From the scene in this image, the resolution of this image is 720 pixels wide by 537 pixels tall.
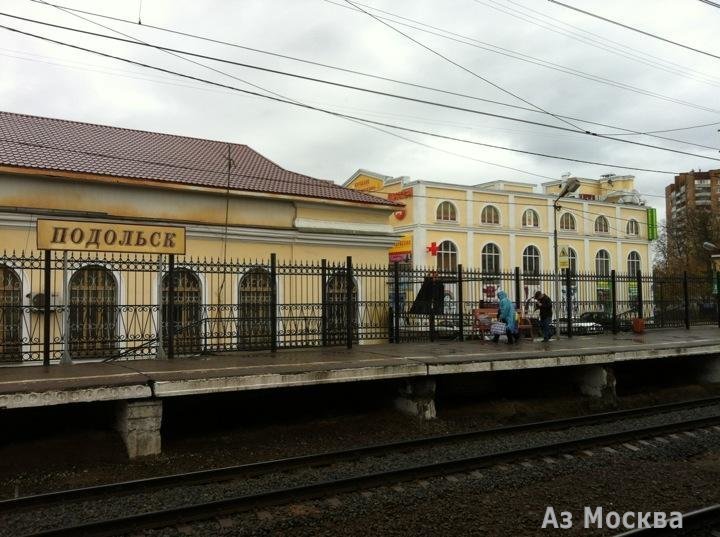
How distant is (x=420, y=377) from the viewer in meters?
11.1

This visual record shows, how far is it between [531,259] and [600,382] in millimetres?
38963

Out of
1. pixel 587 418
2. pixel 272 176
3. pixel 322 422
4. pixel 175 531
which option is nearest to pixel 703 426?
pixel 587 418

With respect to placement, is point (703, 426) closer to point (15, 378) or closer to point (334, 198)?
point (15, 378)

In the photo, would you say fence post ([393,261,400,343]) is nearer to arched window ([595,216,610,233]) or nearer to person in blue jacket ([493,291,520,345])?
person in blue jacket ([493,291,520,345])

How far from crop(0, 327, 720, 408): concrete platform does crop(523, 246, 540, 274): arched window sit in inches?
1382

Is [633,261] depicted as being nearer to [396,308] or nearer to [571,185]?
[571,185]

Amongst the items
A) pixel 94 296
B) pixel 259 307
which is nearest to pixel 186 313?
pixel 259 307

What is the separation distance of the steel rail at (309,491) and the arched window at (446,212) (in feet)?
120

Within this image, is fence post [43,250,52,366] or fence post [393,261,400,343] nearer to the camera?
fence post [43,250,52,366]

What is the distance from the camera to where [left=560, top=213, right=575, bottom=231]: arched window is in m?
53.3

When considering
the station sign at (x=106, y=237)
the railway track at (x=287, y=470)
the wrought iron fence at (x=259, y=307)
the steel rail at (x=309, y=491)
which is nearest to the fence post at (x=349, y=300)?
the wrought iron fence at (x=259, y=307)

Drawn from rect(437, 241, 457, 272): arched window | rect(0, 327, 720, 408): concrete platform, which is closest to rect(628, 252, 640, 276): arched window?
rect(437, 241, 457, 272): arched window

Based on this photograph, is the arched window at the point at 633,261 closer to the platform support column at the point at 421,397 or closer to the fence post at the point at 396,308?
the fence post at the point at 396,308

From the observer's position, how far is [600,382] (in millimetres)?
13305
